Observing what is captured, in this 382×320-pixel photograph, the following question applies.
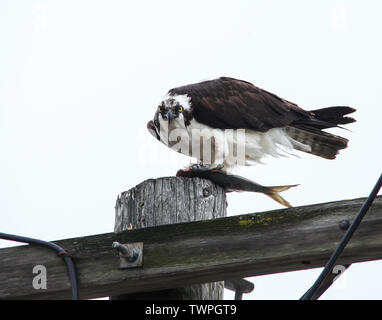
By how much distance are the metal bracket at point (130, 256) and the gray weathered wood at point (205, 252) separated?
0.02 meters

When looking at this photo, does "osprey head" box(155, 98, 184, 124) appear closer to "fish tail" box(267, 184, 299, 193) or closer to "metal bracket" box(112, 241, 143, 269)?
"fish tail" box(267, 184, 299, 193)

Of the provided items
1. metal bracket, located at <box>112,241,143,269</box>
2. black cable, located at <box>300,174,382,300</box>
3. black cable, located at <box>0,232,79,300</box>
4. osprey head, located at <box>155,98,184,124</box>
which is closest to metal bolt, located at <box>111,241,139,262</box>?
metal bracket, located at <box>112,241,143,269</box>

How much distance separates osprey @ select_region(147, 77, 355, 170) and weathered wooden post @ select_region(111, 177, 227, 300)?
2749 mm

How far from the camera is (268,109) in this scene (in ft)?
20.9

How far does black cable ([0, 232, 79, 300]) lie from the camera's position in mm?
2718

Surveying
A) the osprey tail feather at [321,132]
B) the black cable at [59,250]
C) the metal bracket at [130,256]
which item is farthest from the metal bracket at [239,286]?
the osprey tail feather at [321,132]

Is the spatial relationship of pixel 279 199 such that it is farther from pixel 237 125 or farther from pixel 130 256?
pixel 237 125

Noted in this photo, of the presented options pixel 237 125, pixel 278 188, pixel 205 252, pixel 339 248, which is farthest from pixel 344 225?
pixel 237 125

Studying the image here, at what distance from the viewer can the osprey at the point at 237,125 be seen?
6.10 metres

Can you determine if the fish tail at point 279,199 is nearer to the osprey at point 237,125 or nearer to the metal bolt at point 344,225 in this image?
the metal bolt at point 344,225

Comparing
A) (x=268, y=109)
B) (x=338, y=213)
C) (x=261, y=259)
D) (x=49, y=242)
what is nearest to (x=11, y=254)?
(x=49, y=242)

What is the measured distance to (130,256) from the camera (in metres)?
2.74

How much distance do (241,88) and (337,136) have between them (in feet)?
3.76

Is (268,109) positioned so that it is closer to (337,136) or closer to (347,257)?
(337,136)
